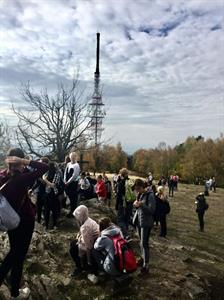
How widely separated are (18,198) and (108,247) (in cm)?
214

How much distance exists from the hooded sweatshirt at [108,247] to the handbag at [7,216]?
6.92 ft

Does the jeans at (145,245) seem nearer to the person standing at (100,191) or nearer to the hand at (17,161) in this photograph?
the hand at (17,161)

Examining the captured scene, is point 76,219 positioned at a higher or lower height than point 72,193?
lower

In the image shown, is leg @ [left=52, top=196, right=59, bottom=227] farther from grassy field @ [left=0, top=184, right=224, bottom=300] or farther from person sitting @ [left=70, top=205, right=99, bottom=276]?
person sitting @ [left=70, top=205, right=99, bottom=276]

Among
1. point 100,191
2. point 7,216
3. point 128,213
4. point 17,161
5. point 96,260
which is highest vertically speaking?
point 17,161

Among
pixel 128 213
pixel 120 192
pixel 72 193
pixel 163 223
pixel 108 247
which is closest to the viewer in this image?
pixel 108 247

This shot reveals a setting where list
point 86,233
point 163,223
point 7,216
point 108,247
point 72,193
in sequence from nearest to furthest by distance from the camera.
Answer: point 7,216
point 108,247
point 86,233
point 72,193
point 163,223

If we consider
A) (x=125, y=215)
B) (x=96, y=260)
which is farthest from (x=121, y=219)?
(x=96, y=260)

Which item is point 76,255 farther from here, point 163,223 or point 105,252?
point 163,223

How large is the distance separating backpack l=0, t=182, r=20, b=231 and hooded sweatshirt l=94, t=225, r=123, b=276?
6.94 feet

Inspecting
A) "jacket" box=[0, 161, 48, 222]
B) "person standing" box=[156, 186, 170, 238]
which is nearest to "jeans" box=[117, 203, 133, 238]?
"person standing" box=[156, 186, 170, 238]

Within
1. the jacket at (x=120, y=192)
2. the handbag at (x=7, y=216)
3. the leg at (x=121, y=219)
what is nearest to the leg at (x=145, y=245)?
the leg at (x=121, y=219)

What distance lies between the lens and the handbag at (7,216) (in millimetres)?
4512

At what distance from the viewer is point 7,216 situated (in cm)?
452
